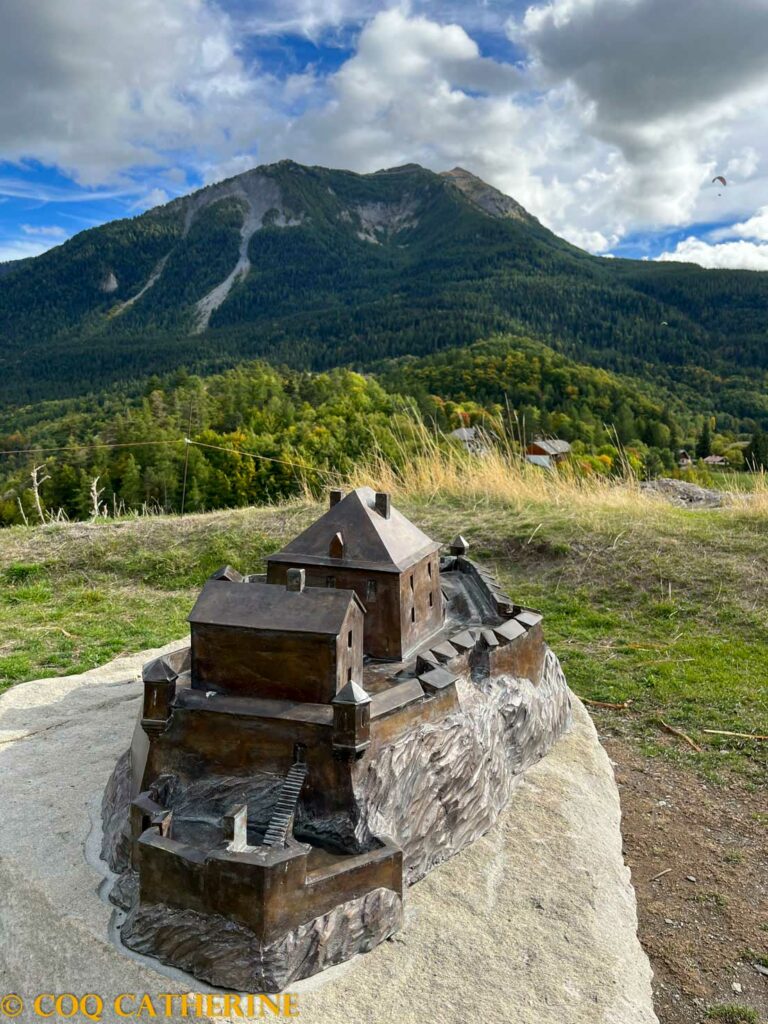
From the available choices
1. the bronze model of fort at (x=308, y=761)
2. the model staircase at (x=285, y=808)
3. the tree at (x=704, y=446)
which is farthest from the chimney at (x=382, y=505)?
the tree at (x=704, y=446)

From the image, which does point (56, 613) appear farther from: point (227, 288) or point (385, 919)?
point (227, 288)

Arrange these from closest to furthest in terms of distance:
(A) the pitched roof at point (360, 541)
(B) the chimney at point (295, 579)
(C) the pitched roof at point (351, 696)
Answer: (C) the pitched roof at point (351, 696)
(B) the chimney at point (295, 579)
(A) the pitched roof at point (360, 541)

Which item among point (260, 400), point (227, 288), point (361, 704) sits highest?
point (227, 288)

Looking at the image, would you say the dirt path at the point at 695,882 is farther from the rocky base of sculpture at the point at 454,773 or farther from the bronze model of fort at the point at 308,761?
the bronze model of fort at the point at 308,761

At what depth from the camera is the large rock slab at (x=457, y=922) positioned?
9.20 feet

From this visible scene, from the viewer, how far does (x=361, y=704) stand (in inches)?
121

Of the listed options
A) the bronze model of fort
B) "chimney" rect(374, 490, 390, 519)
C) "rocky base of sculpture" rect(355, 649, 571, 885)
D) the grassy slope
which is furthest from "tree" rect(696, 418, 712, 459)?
the bronze model of fort

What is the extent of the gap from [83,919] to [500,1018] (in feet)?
5.78

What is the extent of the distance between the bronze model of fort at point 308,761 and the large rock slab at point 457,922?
0.38 ft

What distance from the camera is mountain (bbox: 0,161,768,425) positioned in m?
76.1

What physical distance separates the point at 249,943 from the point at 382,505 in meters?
2.23

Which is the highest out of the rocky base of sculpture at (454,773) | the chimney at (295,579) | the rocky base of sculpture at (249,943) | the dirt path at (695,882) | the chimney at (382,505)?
the chimney at (382,505)

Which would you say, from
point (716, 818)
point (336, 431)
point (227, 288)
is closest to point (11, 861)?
point (716, 818)

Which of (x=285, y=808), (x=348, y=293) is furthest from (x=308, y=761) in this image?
(x=348, y=293)
